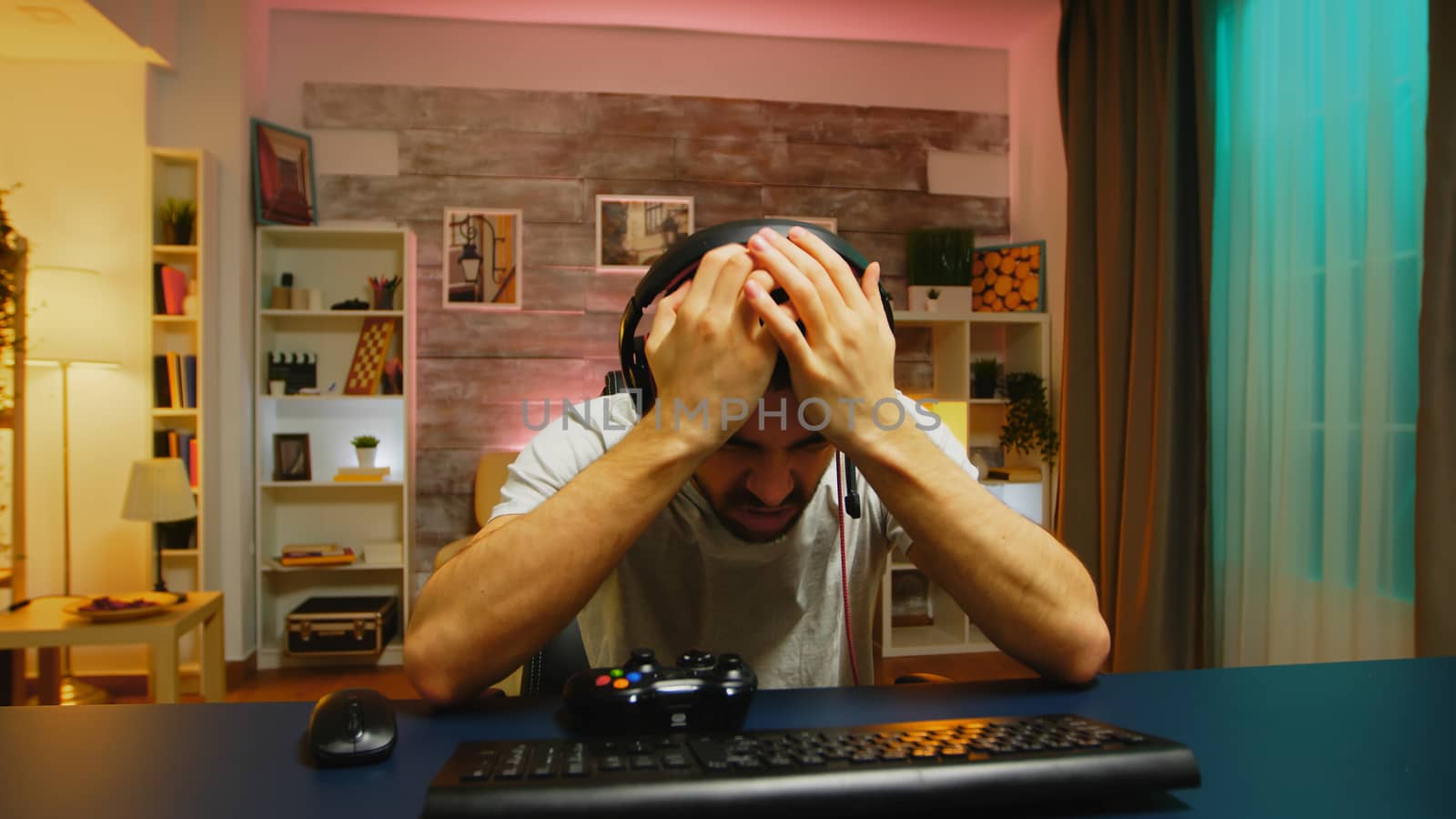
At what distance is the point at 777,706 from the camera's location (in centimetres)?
66

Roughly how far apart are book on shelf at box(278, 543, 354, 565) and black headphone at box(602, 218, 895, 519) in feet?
10.1

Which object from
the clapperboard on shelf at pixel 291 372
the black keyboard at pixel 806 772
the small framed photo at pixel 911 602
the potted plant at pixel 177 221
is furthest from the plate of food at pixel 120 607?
the small framed photo at pixel 911 602

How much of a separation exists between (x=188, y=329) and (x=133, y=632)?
4.92ft

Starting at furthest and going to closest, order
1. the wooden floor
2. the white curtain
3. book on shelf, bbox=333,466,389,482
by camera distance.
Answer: book on shelf, bbox=333,466,389,482, the wooden floor, the white curtain

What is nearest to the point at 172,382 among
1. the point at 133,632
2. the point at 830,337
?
the point at 133,632

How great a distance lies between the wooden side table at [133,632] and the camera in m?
2.39

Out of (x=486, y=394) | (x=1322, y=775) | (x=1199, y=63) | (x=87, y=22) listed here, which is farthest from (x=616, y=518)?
(x=87, y=22)

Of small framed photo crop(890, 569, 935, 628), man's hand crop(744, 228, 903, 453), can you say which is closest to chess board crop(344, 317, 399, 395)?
small framed photo crop(890, 569, 935, 628)

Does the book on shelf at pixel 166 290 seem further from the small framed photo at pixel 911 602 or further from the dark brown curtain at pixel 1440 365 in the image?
the dark brown curtain at pixel 1440 365

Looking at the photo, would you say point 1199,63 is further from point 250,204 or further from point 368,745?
point 250,204

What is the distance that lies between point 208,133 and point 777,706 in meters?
3.81

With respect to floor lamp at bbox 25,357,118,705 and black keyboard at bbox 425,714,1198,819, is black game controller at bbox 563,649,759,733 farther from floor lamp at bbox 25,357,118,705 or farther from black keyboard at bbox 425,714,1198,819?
floor lamp at bbox 25,357,118,705

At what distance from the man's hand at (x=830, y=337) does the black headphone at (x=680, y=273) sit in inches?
1.6

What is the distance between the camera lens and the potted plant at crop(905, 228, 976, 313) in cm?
381
